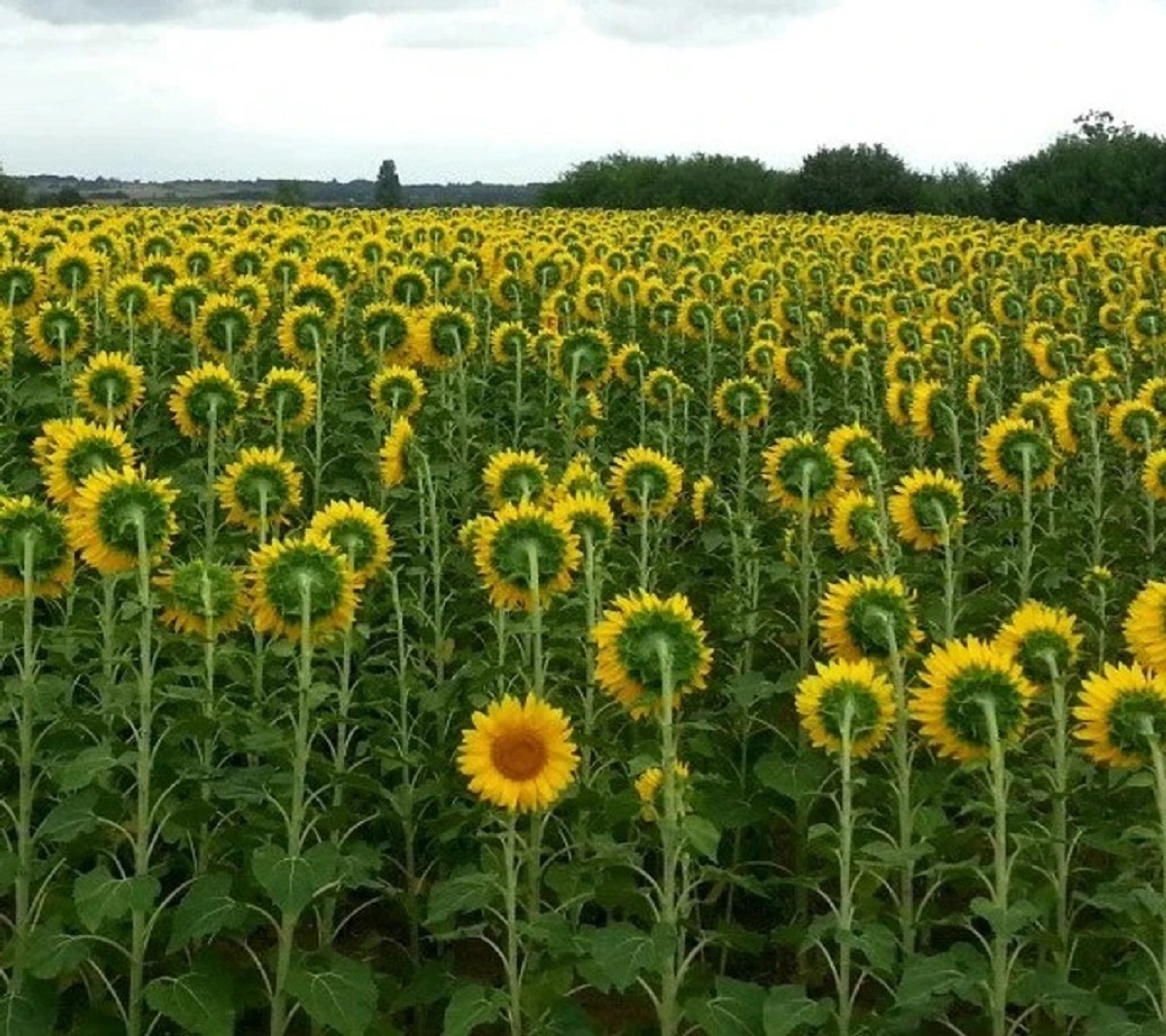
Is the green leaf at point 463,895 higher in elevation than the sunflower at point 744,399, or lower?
lower

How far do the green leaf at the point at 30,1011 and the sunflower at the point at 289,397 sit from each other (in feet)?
9.18

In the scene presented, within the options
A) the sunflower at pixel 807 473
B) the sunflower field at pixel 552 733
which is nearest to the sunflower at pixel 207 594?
the sunflower field at pixel 552 733

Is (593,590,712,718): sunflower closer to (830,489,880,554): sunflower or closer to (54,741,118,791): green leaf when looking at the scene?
(54,741,118,791): green leaf

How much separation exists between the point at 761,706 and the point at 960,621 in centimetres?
96

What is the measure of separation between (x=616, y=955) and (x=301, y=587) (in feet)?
3.41

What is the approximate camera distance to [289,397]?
614 centimetres

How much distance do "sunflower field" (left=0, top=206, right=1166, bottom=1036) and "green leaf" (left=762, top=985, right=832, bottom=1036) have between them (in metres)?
0.01

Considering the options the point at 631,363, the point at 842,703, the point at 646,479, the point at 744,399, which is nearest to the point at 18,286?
the point at 631,363

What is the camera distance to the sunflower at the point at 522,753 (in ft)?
11.0

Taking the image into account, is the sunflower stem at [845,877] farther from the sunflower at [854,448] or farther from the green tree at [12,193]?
the green tree at [12,193]

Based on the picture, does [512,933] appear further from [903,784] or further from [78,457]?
[78,457]

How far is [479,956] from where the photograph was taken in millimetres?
4473

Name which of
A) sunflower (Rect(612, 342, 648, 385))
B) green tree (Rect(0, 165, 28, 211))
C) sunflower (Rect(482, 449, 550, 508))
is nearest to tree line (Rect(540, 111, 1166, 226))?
green tree (Rect(0, 165, 28, 211))

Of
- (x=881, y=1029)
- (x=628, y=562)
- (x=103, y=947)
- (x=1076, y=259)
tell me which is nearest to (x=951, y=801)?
(x=881, y=1029)
